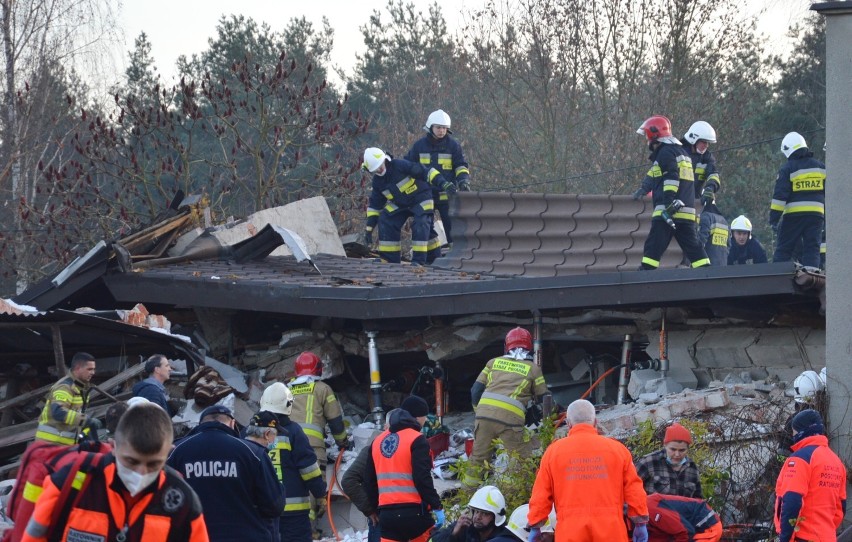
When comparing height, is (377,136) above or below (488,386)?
above

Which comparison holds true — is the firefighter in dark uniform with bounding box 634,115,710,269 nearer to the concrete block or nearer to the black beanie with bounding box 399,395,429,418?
the concrete block

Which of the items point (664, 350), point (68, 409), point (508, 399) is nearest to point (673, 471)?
point (508, 399)

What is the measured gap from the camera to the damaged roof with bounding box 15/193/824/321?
1073cm

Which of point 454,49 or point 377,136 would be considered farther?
point 377,136

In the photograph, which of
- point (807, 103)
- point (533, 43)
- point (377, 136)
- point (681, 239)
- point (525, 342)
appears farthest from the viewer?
point (377, 136)

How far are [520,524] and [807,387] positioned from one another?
321 centimetres

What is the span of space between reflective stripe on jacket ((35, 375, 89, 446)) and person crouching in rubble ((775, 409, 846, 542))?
14.4 feet

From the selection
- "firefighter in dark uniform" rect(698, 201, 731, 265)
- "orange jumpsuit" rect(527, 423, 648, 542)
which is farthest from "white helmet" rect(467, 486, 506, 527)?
"firefighter in dark uniform" rect(698, 201, 731, 265)

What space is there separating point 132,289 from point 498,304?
420 centimetres

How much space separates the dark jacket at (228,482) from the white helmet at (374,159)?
29.1 feet

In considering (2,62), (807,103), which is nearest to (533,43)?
(807,103)

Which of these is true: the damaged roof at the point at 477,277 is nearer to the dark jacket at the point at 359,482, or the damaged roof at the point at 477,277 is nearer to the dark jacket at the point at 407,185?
the dark jacket at the point at 407,185

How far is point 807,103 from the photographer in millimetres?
31234

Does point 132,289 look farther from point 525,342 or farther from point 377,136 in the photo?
point 377,136
